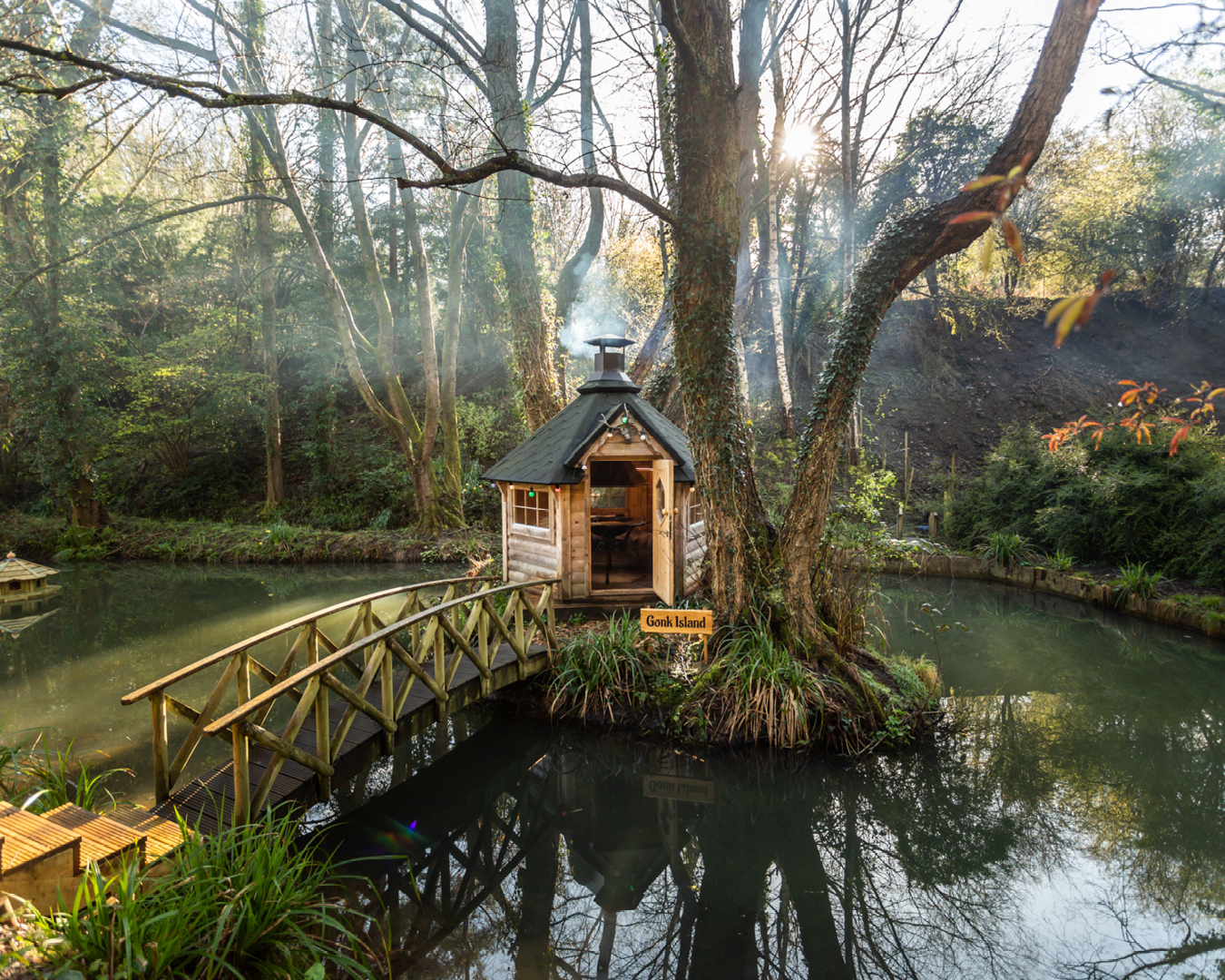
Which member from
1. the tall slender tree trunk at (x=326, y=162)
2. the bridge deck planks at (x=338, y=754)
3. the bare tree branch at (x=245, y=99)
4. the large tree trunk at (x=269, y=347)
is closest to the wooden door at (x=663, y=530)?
the bridge deck planks at (x=338, y=754)

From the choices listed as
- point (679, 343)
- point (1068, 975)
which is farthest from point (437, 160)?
point (1068, 975)

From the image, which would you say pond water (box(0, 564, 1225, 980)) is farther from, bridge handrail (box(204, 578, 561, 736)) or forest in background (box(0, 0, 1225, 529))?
forest in background (box(0, 0, 1225, 529))

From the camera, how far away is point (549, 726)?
5.89 m

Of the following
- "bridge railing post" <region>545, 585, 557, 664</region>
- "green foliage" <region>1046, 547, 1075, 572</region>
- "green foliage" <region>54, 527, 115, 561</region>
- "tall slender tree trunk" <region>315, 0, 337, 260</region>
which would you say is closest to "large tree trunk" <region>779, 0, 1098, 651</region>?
"bridge railing post" <region>545, 585, 557, 664</region>

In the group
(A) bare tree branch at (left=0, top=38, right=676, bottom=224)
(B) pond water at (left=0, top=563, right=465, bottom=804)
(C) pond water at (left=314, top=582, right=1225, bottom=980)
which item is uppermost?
(A) bare tree branch at (left=0, top=38, right=676, bottom=224)

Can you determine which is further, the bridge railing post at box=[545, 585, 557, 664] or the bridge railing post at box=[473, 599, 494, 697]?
the bridge railing post at box=[545, 585, 557, 664]

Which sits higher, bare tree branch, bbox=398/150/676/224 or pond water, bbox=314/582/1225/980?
bare tree branch, bbox=398/150/676/224

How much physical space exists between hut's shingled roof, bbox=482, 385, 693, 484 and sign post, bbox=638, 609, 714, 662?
1.82 metres

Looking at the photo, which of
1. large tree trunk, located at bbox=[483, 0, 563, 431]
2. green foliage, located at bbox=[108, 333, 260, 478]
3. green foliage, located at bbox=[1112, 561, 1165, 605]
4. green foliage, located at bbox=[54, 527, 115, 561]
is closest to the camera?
green foliage, located at bbox=[1112, 561, 1165, 605]

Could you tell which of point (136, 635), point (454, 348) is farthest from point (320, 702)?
point (454, 348)

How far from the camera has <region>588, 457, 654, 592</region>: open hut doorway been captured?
8.14 metres

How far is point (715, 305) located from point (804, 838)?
4551 mm

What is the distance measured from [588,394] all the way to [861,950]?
6.18 m

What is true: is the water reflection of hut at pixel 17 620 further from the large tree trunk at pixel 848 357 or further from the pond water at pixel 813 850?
the large tree trunk at pixel 848 357
